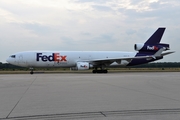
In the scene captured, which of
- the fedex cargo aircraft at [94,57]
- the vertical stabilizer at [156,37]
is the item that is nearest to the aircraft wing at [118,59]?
the fedex cargo aircraft at [94,57]

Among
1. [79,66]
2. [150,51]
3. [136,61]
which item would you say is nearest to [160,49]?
[150,51]

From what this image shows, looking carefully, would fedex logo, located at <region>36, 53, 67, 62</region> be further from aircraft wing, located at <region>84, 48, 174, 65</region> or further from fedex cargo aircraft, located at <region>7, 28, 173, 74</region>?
aircraft wing, located at <region>84, 48, 174, 65</region>

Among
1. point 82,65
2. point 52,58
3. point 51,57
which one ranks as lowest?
point 82,65

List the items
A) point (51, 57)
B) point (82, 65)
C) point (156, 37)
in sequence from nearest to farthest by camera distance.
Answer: point (82, 65)
point (51, 57)
point (156, 37)

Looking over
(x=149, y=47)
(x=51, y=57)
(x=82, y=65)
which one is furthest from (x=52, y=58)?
(x=149, y=47)

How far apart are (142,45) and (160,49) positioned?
8.32 ft

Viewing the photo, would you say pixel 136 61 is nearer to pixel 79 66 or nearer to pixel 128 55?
pixel 128 55

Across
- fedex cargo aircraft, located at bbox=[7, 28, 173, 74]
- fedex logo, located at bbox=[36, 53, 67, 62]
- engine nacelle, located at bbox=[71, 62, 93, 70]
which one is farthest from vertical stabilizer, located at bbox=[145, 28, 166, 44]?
fedex logo, located at bbox=[36, 53, 67, 62]

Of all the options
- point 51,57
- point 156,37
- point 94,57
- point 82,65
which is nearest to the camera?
point 82,65

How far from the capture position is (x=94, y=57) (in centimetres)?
3175

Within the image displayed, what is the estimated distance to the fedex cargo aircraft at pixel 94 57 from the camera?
96.7ft

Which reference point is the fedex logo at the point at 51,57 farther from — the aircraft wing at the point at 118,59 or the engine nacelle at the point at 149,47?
the engine nacelle at the point at 149,47

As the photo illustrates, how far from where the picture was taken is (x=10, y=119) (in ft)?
16.4

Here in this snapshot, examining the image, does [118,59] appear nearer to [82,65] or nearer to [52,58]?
[82,65]
